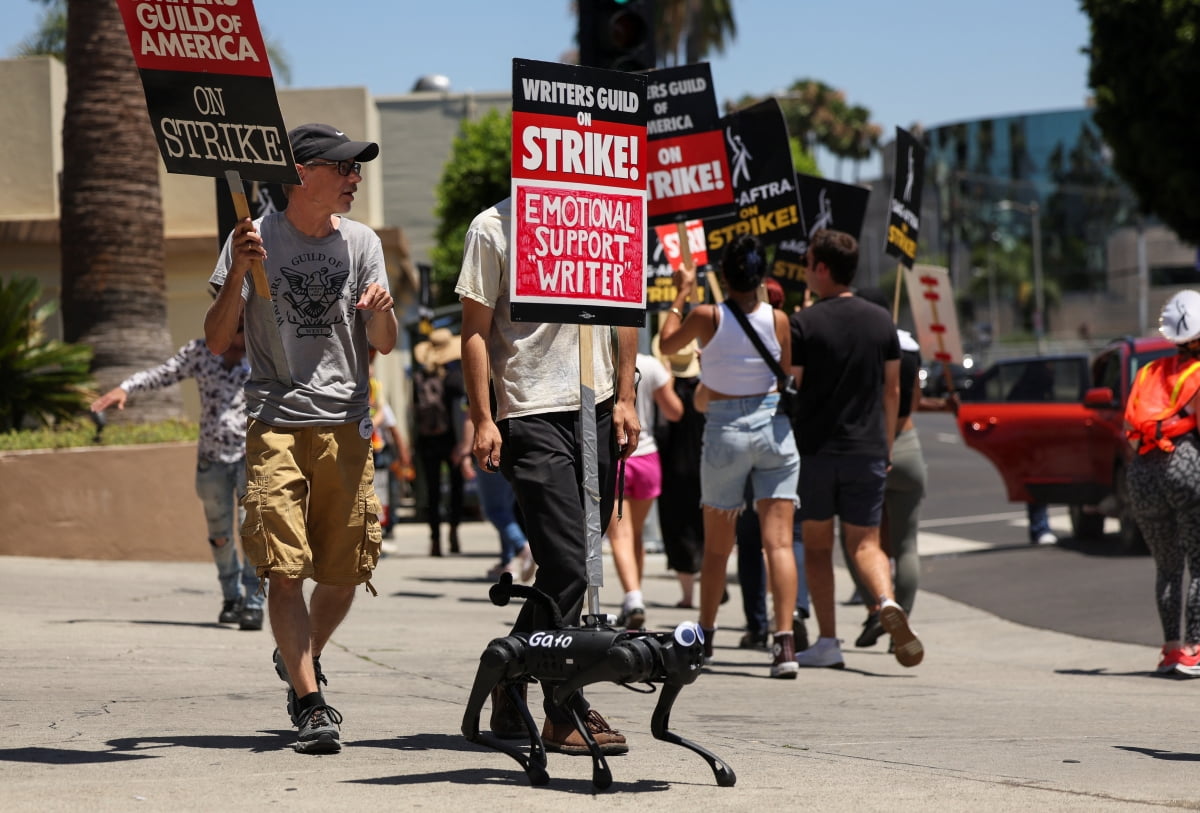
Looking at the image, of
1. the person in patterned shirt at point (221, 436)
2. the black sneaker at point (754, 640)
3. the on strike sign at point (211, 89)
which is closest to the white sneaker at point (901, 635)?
the black sneaker at point (754, 640)

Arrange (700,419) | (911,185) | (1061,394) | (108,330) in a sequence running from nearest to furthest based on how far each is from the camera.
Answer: (700,419) → (911,185) → (108,330) → (1061,394)

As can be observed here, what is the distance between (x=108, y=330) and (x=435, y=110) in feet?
108

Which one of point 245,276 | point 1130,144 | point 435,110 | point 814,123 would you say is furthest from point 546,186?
point 814,123

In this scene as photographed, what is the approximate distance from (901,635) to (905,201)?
168 inches

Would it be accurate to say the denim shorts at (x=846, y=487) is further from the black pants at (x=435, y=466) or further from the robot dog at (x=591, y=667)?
the black pants at (x=435, y=466)

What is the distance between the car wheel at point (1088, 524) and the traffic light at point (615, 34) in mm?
7532

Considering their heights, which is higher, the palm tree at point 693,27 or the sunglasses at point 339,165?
the palm tree at point 693,27

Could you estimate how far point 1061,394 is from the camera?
15805 mm

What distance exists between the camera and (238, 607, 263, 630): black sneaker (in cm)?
908

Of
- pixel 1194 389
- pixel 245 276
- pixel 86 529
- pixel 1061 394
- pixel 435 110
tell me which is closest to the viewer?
pixel 245 276

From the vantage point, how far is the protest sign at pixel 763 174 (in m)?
10.2

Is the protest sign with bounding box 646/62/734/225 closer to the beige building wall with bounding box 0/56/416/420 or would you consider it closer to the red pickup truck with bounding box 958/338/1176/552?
the red pickup truck with bounding box 958/338/1176/552

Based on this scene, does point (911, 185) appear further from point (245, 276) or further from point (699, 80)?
point (245, 276)

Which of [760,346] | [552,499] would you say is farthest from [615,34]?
[552,499]
